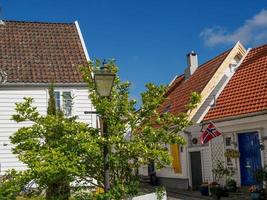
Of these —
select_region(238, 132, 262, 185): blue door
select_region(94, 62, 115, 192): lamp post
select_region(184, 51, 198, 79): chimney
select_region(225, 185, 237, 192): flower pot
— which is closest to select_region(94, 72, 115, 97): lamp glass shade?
select_region(94, 62, 115, 192): lamp post

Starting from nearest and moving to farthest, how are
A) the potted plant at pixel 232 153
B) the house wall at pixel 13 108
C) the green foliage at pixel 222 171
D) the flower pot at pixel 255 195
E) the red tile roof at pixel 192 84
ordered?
the flower pot at pixel 255 195, the potted plant at pixel 232 153, the green foliage at pixel 222 171, the house wall at pixel 13 108, the red tile roof at pixel 192 84

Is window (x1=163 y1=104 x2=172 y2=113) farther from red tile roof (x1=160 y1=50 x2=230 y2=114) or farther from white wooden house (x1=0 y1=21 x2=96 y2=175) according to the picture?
white wooden house (x1=0 y1=21 x2=96 y2=175)

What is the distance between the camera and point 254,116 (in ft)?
67.2

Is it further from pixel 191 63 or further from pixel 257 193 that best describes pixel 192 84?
pixel 257 193

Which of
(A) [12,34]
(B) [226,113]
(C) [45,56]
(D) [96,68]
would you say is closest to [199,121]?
(B) [226,113]

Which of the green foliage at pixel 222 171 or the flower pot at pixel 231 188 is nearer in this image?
the flower pot at pixel 231 188

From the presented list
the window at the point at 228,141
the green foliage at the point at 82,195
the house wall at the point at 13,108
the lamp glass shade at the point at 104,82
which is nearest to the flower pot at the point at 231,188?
the window at the point at 228,141

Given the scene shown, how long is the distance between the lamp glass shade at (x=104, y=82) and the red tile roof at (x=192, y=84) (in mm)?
16362

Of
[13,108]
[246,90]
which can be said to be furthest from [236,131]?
[13,108]

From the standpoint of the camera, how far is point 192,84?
30.7 meters

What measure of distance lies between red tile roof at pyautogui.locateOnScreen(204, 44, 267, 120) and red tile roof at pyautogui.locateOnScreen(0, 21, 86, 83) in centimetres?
714

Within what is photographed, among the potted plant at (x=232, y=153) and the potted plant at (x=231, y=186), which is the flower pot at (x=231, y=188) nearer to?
the potted plant at (x=231, y=186)

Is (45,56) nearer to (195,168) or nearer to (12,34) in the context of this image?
(12,34)

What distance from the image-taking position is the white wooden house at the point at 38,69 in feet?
76.8
